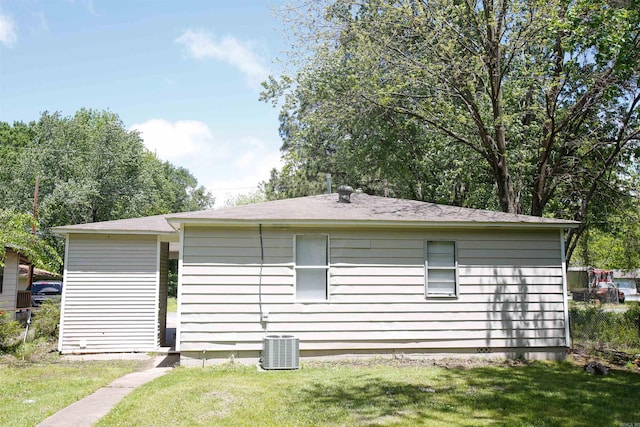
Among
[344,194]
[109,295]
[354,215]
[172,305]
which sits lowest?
[172,305]

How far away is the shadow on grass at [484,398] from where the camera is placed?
248 inches

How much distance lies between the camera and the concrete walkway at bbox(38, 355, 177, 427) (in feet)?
19.9

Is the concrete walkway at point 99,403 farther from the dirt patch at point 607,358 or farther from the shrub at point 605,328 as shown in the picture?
the shrub at point 605,328

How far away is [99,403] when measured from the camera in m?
7.01

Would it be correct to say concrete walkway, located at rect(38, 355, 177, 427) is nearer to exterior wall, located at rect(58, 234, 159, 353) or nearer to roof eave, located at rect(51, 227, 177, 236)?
exterior wall, located at rect(58, 234, 159, 353)

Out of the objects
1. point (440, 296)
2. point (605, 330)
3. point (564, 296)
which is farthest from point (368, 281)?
point (605, 330)

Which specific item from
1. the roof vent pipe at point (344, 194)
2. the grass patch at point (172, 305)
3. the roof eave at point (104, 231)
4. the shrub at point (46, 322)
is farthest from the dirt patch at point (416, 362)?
the grass patch at point (172, 305)

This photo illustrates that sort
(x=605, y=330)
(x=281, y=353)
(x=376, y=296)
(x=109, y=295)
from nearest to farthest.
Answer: (x=281, y=353) < (x=376, y=296) < (x=605, y=330) < (x=109, y=295)

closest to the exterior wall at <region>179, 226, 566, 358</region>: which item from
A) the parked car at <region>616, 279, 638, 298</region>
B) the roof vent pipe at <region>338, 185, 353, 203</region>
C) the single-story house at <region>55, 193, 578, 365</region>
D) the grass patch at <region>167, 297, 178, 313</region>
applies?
the single-story house at <region>55, 193, 578, 365</region>

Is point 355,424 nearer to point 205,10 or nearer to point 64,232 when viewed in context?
point 64,232

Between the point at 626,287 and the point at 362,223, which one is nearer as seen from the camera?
the point at 362,223

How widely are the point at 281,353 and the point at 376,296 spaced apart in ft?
7.09

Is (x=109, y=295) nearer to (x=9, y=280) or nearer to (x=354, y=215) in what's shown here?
(x=354, y=215)

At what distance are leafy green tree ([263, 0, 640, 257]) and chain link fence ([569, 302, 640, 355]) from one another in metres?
3.09
